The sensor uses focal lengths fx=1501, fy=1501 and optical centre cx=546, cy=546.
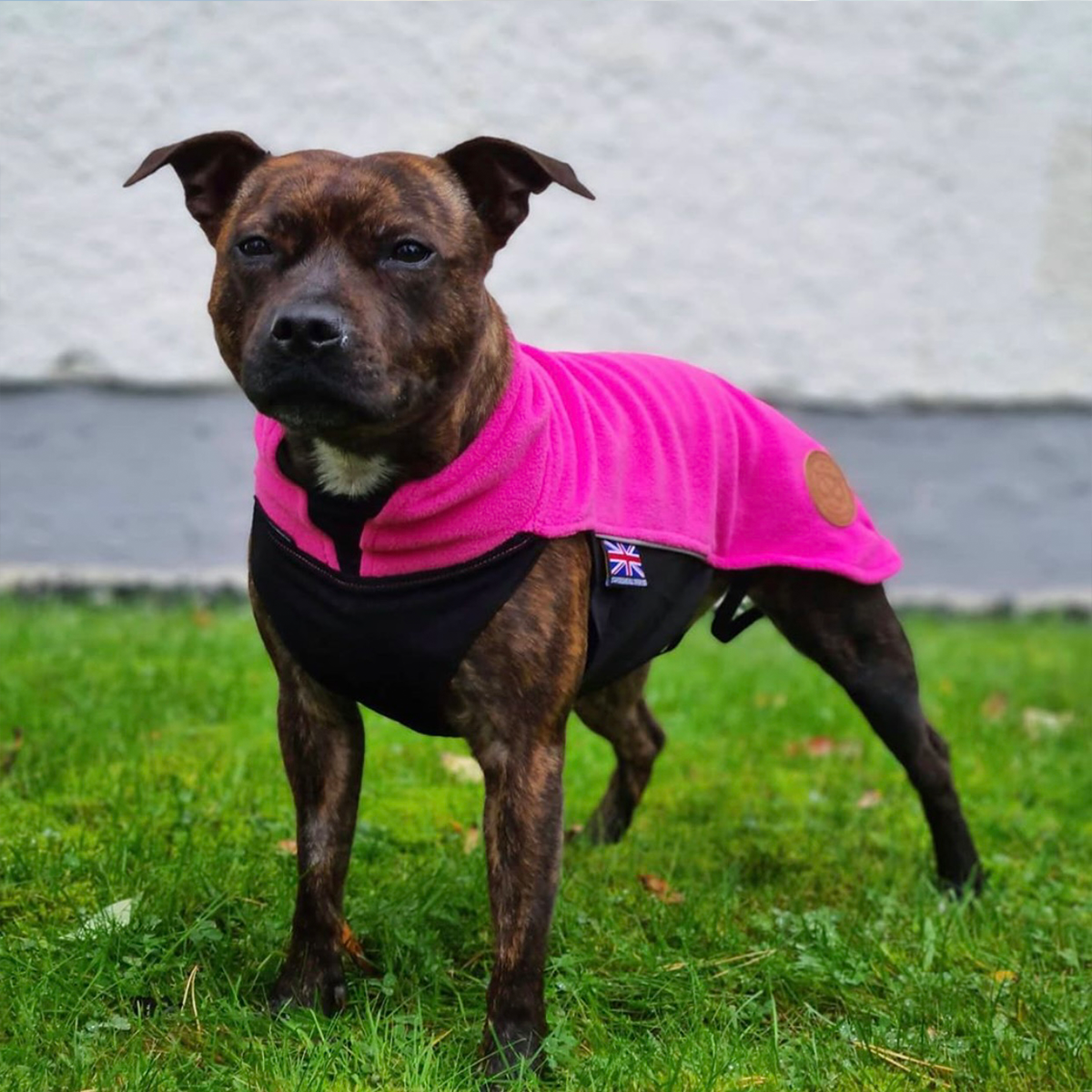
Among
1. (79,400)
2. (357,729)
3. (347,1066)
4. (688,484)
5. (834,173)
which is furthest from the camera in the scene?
(834,173)

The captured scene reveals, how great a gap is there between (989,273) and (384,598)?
6402 millimetres

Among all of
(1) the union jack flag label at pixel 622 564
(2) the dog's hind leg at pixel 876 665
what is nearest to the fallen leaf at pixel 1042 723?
(2) the dog's hind leg at pixel 876 665

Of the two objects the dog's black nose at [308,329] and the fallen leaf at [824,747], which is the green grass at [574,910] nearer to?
the fallen leaf at [824,747]

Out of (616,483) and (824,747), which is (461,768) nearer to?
(824,747)

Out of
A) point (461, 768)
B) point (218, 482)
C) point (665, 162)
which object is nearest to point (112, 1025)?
point (461, 768)

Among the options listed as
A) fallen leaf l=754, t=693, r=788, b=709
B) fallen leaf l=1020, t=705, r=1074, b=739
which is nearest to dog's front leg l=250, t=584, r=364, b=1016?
fallen leaf l=754, t=693, r=788, b=709

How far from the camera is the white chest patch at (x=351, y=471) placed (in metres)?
3.02

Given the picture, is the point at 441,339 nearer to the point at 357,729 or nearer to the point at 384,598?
the point at 384,598

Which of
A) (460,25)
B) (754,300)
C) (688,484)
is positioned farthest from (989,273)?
(688,484)

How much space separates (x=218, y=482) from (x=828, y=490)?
4.63m

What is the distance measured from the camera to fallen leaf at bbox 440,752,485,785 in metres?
4.89

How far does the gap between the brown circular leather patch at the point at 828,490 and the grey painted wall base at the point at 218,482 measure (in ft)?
14.5

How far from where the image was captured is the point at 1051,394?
858 centimetres

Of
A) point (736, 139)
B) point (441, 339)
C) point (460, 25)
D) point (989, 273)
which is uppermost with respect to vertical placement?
point (441, 339)
